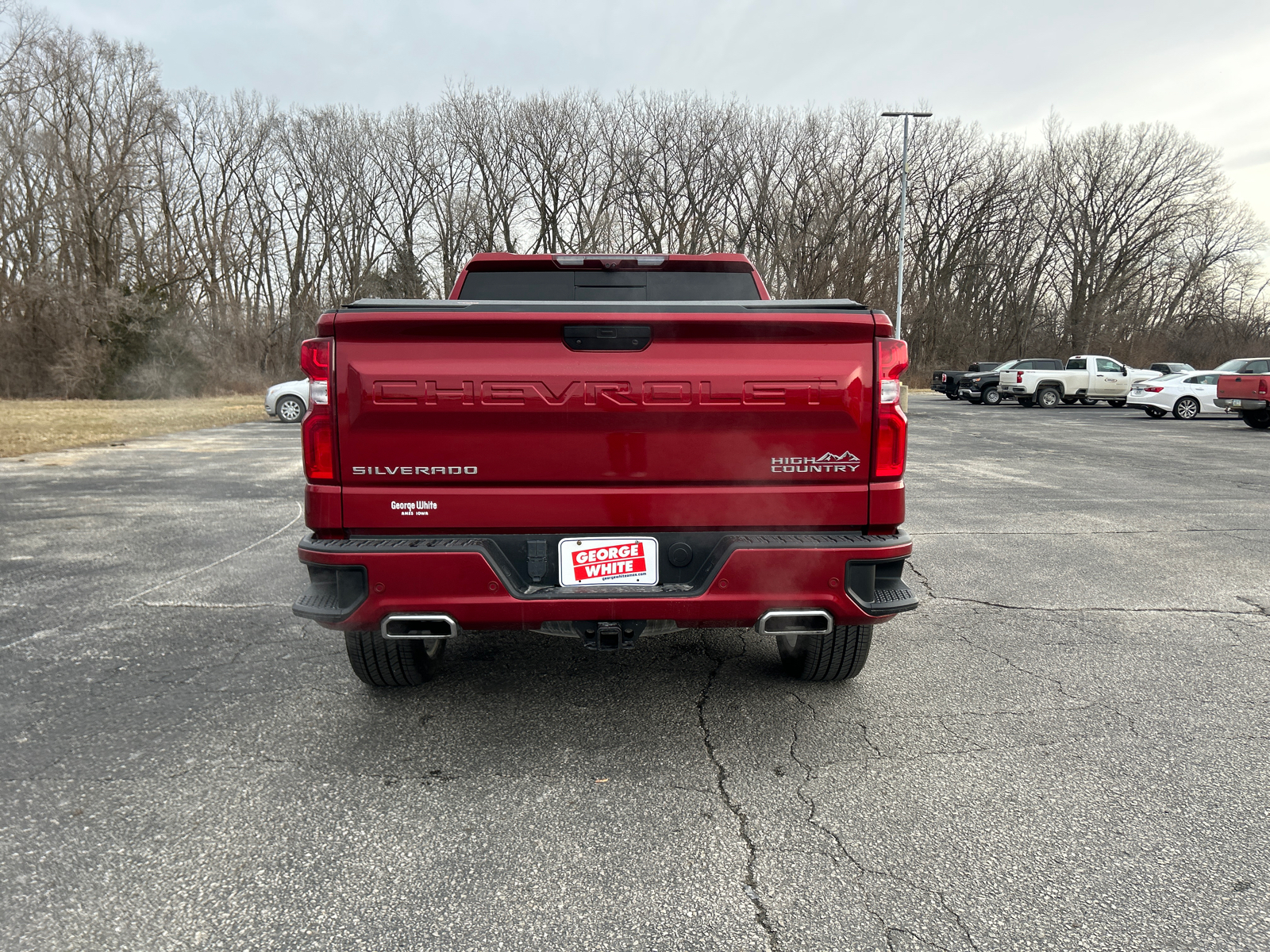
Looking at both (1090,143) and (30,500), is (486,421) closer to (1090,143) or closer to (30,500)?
(30,500)

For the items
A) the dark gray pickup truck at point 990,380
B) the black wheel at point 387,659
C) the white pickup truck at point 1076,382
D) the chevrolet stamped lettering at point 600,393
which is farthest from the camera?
the dark gray pickup truck at point 990,380

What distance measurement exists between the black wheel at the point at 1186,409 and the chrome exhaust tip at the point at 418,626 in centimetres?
2726

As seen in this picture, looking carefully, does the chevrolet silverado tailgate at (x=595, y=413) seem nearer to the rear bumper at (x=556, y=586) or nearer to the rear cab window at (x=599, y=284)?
A: the rear bumper at (x=556, y=586)

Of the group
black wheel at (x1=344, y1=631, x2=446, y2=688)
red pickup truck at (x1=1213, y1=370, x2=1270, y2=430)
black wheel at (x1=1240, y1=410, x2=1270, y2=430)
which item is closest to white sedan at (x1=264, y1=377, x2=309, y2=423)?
black wheel at (x1=344, y1=631, x2=446, y2=688)

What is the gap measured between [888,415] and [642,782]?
1553mm

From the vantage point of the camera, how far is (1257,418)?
65.4ft

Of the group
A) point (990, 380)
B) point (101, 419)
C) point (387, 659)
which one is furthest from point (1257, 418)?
point (101, 419)

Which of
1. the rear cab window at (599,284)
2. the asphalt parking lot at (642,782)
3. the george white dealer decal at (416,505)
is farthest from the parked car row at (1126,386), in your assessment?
the george white dealer decal at (416,505)

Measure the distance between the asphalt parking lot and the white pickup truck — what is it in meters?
27.8

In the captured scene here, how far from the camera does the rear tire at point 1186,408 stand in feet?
79.1

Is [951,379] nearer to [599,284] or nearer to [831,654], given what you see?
[599,284]

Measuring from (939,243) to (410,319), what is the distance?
177 feet

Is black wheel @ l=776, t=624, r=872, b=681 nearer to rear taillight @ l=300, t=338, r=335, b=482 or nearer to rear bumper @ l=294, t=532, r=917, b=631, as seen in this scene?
rear bumper @ l=294, t=532, r=917, b=631

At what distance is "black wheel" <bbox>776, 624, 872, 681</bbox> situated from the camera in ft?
11.5
